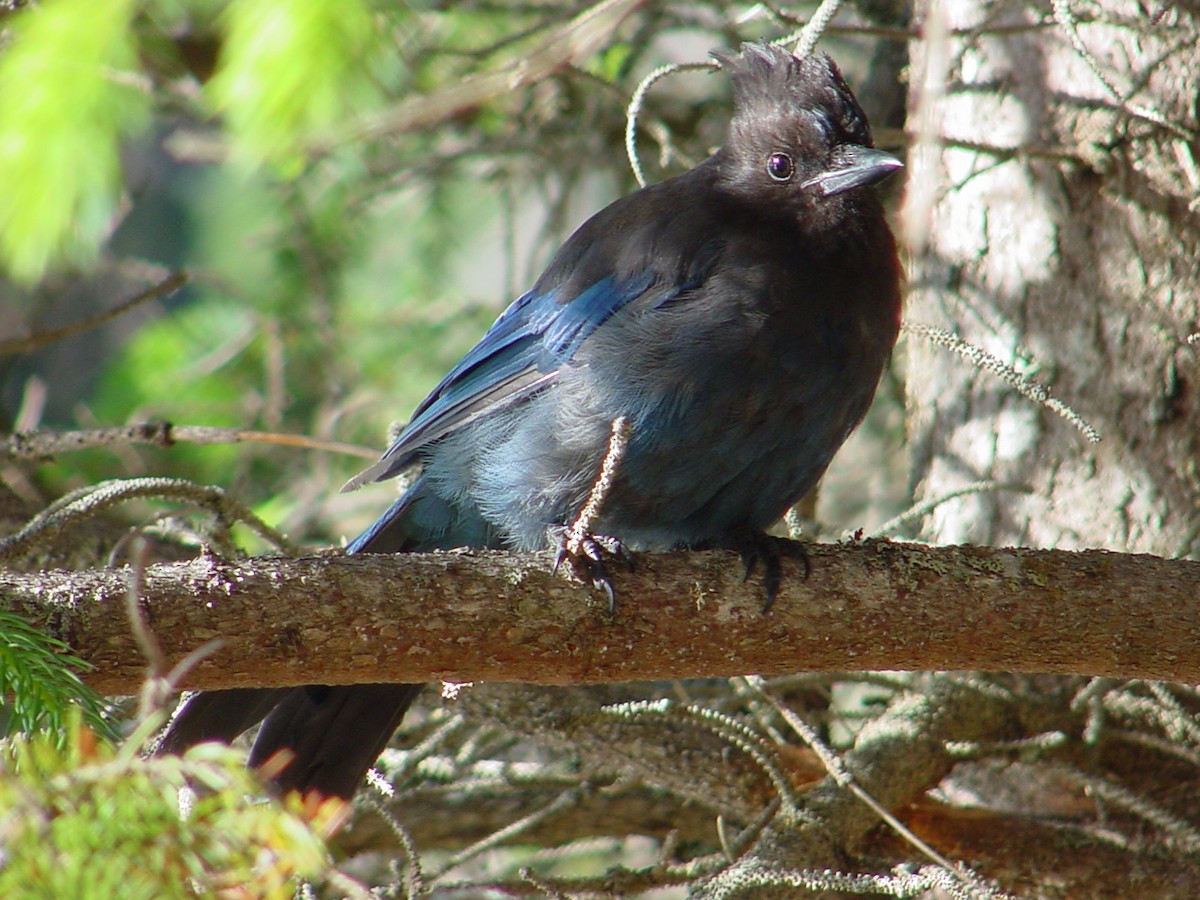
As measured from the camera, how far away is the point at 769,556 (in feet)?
8.46

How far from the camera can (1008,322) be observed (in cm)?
340

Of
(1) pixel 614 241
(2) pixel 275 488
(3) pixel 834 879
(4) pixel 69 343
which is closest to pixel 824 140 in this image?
(1) pixel 614 241

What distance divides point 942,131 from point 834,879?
2063mm

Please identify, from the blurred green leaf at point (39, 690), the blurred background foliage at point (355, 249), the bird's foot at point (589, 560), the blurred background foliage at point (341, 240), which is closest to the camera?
the blurred background foliage at point (341, 240)

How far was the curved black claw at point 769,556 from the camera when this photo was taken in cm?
244

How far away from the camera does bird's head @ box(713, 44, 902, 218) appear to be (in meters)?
3.04

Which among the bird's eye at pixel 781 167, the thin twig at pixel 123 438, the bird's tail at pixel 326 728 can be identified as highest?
the bird's eye at pixel 781 167

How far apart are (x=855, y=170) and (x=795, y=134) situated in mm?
216

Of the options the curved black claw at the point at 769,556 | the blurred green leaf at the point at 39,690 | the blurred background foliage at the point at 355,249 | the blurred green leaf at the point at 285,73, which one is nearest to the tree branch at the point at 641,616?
the curved black claw at the point at 769,556

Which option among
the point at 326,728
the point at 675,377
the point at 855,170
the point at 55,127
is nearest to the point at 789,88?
the point at 855,170

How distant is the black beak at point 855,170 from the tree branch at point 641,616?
84cm

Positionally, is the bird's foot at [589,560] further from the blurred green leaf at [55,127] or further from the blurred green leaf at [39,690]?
the blurred green leaf at [55,127]

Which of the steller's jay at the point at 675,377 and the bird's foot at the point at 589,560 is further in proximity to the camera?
the steller's jay at the point at 675,377

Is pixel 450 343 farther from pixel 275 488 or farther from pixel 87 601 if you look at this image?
pixel 87 601
